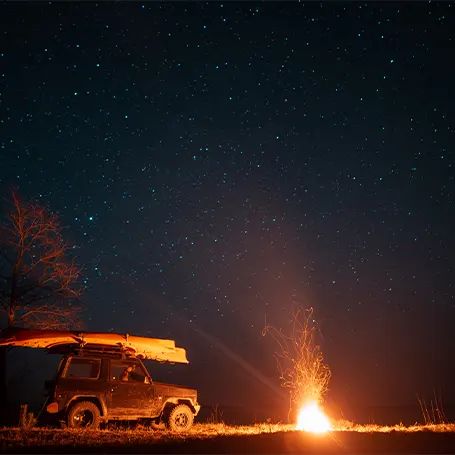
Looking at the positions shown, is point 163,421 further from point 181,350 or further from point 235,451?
point 235,451

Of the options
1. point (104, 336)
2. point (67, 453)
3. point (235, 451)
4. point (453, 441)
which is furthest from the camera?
point (104, 336)

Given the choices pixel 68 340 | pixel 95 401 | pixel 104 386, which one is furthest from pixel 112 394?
pixel 68 340

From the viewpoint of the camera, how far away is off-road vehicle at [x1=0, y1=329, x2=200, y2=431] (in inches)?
569

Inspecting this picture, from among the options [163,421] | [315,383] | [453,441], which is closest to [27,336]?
[163,421]

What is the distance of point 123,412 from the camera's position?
49.4ft

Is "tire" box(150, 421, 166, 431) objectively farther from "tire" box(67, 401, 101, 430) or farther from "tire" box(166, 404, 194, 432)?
"tire" box(67, 401, 101, 430)

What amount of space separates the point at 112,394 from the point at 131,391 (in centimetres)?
54

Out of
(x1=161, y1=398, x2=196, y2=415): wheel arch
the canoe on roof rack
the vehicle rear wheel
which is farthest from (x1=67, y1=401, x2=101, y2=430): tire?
(x1=161, y1=398, x2=196, y2=415): wheel arch

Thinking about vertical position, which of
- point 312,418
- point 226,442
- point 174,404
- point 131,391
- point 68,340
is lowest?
point 226,442

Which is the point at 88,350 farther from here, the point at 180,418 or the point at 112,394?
the point at 180,418

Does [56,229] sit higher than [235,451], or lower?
higher

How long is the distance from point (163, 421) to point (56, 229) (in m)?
9.58

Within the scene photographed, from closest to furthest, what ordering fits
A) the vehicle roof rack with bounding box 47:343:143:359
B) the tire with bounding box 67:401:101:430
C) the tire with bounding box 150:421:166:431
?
1. the tire with bounding box 67:401:101:430
2. the vehicle roof rack with bounding box 47:343:143:359
3. the tire with bounding box 150:421:166:431

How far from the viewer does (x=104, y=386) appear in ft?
49.1
